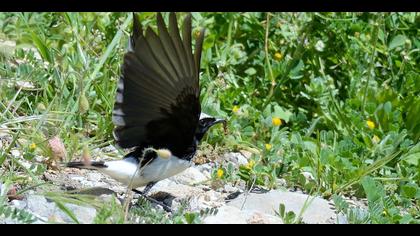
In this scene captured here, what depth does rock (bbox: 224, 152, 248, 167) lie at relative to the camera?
4848mm

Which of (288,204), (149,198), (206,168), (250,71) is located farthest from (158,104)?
(250,71)

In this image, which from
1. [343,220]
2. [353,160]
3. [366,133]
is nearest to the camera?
[343,220]

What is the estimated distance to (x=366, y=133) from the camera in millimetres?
Result: 5074

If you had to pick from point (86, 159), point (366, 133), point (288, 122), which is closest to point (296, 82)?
point (288, 122)

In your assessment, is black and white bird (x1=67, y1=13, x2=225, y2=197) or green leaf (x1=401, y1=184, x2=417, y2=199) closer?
black and white bird (x1=67, y1=13, x2=225, y2=197)

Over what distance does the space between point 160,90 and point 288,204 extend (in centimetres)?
82

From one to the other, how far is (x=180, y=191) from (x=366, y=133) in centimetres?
122

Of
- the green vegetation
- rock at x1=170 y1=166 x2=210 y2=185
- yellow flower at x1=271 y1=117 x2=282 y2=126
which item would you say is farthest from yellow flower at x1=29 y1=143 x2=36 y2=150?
yellow flower at x1=271 y1=117 x2=282 y2=126

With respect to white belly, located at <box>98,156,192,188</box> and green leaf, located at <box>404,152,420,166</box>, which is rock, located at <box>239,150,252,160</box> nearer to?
green leaf, located at <box>404,152,420,166</box>

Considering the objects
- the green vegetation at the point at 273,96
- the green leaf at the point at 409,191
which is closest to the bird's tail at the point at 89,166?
the green vegetation at the point at 273,96

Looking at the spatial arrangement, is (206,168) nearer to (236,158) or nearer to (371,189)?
(236,158)

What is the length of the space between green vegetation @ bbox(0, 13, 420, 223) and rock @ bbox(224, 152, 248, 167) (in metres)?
0.04

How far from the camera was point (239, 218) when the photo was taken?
3.84m
